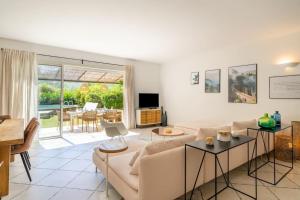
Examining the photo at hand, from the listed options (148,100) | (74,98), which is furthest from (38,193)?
(74,98)

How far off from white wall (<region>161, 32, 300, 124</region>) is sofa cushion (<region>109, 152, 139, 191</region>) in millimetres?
3536

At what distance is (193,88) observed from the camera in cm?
581

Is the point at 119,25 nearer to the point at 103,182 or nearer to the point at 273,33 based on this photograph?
the point at 103,182

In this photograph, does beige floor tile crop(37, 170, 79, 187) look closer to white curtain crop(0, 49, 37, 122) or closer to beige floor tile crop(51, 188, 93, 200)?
beige floor tile crop(51, 188, 93, 200)

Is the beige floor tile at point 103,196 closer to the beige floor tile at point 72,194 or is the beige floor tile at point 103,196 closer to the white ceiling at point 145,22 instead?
the beige floor tile at point 72,194

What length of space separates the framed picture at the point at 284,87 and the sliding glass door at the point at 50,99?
5.59m

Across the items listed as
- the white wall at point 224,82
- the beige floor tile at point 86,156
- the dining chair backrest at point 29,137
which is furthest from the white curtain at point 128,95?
the dining chair backrest at point 29,137

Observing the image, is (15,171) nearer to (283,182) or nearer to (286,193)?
(286,193)

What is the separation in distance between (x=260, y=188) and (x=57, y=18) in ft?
13.6

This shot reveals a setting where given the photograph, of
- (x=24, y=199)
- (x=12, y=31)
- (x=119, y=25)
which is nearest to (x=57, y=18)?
(x=119, y=25)

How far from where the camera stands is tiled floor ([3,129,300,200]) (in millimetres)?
2146

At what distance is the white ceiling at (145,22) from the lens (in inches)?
101

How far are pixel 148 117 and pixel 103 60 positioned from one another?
2.59 metres

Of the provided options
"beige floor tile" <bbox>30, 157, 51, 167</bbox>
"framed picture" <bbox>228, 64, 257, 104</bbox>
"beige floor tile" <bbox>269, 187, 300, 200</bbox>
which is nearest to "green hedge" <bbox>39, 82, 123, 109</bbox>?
"beige floor tile" <bbox>30, 157, 51, 167</bbox>
